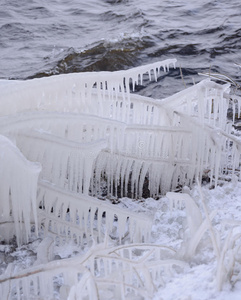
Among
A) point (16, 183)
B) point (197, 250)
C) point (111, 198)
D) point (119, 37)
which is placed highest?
point (119, 37)

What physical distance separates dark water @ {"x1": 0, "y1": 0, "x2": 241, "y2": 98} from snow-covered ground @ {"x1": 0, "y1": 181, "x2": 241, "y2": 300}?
2.27m

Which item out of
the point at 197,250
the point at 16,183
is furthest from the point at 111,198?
the point at 197,250

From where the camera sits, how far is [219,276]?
3.81 feet

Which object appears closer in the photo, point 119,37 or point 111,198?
point 111,198

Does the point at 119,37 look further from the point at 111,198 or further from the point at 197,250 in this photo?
the point at 197,250

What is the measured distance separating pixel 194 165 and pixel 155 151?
0.22 m

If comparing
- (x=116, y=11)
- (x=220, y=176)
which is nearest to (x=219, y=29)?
(x=116, y=11)

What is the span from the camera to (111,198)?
244 centimetres

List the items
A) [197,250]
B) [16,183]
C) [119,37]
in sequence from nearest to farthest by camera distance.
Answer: [197,250], [16,183], [119,37]

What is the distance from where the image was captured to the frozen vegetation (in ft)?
4.44

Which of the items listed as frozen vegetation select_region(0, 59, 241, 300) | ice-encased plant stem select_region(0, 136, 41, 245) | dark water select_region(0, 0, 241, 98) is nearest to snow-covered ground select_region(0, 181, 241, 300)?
frozen vegetation select_region(0, 59, 241, 300)

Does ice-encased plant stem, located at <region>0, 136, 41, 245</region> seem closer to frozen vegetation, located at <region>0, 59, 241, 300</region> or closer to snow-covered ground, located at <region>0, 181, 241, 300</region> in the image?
frozen vegetation, located at <region>0, 59, 241, 300</region>

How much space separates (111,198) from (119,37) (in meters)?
3.64

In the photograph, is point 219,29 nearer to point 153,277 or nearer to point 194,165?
point 194,165
